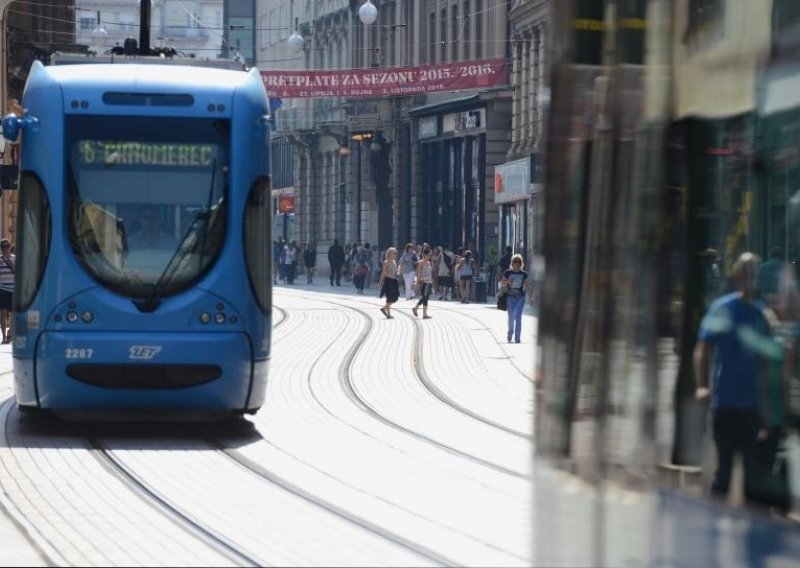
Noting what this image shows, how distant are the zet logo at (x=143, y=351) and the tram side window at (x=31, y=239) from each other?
2.69ft

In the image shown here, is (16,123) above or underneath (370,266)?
above

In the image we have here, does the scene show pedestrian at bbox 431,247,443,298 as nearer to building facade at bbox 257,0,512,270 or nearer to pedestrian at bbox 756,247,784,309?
building facade at bbox 257,0,512,270

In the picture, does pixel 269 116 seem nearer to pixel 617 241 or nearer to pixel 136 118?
pixel 136 118

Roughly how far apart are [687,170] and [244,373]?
10038mm

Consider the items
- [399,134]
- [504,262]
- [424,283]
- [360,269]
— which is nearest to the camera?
[424,283]

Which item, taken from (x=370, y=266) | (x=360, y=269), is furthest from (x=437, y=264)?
(x=370, y=266)

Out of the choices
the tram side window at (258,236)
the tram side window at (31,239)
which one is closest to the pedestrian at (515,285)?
the tram side window at (258,236)

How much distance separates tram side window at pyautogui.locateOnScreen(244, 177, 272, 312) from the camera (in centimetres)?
1495

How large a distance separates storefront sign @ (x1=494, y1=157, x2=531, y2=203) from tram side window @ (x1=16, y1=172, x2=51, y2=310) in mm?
38658

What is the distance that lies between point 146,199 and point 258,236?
87cm

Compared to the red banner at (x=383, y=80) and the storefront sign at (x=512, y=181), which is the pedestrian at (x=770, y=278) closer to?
the red banner at (x=383, y=80)

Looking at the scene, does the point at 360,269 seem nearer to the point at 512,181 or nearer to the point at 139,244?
the point at 512,181

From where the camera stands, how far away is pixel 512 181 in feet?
185

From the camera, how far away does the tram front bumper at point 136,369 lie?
48.0 feet
